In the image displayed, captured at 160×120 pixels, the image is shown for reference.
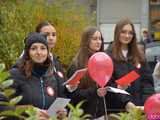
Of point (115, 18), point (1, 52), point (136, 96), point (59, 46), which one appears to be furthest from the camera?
point (115, 18)

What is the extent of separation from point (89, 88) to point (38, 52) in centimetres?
86

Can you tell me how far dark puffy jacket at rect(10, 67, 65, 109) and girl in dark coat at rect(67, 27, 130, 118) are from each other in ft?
1.78

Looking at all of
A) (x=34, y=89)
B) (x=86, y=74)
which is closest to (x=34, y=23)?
(x=86, y=74)

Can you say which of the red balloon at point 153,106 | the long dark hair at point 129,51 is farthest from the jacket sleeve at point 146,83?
the red balloon at point 153,106

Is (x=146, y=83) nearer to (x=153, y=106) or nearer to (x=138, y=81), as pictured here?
(x=138, y=81)

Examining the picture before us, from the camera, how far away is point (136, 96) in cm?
666

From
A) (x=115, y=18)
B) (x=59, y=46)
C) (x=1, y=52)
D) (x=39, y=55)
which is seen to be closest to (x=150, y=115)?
(x=39, y=55)

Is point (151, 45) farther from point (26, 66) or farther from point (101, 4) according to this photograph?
point (101, 4)

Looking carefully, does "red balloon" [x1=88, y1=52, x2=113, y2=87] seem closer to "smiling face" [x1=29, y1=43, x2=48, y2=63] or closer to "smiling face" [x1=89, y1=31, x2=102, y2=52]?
"smiling face" [x1=29, y1=43, x2=48, y2=63]

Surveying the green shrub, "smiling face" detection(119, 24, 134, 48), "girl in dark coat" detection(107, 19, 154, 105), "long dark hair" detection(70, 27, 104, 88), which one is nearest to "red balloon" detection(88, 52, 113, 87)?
"long dark hair" detection(70, 27, 104, 88)

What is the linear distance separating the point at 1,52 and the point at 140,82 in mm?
4637

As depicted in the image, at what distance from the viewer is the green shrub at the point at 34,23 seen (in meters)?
11.2

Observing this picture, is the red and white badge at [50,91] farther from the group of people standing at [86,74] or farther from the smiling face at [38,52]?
the smiling face at [38,52]

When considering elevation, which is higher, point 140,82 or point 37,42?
point 37,42
